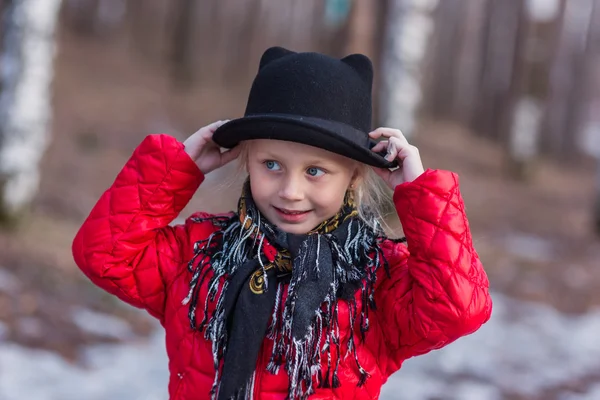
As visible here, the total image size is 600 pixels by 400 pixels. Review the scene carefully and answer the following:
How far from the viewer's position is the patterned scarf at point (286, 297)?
6.65ft

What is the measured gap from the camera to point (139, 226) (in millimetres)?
2215

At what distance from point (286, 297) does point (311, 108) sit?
58 centimetres

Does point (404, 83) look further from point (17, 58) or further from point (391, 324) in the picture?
point (391, 324)

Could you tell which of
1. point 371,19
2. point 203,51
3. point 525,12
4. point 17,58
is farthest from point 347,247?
point 203,51

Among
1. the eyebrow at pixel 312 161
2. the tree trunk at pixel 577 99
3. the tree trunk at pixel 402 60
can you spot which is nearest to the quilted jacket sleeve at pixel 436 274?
the eyebrow at pixel 312 161

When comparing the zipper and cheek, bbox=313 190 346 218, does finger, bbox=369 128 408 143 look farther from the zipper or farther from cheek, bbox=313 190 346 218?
the zipper

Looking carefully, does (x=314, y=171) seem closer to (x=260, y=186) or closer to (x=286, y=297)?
(x=260, y=186)

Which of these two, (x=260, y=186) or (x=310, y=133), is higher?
(x=310, y=133)

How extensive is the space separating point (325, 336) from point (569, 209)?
1182 centimetres

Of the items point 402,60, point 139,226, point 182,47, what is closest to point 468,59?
point 182,47

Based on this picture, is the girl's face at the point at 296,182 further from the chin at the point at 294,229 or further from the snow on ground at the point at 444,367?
the snow on ground at the point at 444,367

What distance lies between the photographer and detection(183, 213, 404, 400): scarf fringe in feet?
6.69

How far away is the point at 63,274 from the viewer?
239 inches

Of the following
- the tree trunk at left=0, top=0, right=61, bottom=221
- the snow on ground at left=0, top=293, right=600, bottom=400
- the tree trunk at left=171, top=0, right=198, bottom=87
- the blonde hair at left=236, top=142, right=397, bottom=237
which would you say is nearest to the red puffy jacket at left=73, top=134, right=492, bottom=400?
the blonde hair at left=236, top=142, right=397, bottom=237
